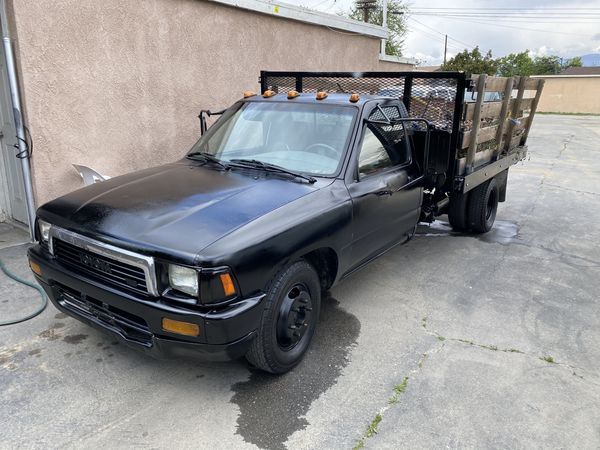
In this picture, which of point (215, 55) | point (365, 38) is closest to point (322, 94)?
point (215, 55)

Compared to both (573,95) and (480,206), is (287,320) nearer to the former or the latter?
(480,206)

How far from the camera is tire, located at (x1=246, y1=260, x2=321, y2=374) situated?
2924mm

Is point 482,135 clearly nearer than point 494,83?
No

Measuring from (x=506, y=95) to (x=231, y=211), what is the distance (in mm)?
4621

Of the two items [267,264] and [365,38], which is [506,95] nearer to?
[267,264]

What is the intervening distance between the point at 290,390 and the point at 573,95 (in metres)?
43.1

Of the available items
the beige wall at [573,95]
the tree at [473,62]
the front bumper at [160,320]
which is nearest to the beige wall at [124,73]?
the front bumper at [160,320]

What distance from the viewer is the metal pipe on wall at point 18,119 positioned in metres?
4.88

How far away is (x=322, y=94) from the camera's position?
13.8ft

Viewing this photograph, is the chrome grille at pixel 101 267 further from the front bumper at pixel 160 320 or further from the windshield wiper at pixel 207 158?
the windshield wiper at pixel 207 158

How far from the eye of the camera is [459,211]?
633 cm

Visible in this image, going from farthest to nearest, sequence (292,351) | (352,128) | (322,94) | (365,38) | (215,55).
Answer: (365,38) → (215,55) → (322,94) → (352,128) → (292,351)

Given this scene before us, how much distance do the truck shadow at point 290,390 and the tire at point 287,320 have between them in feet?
0.37

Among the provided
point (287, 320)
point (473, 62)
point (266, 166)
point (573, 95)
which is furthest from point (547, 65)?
point (287, 320)
